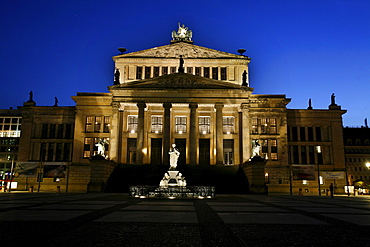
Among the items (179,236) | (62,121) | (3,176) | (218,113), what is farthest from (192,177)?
(3,176)

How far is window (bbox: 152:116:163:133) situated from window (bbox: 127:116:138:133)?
299 cm

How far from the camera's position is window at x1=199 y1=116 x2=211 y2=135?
57.9 meters

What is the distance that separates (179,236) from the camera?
8.88m

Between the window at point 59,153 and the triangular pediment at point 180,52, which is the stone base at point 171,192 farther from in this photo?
the window at point 59,153

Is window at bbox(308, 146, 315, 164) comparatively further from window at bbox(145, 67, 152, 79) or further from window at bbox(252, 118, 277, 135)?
window at bbox(145, 67, 152, 79)

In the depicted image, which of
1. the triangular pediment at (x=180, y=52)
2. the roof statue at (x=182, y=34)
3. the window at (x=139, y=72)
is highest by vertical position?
the roof statue at (x=182, y=34)

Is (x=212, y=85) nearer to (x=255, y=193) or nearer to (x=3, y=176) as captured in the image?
(x=255, y=193)

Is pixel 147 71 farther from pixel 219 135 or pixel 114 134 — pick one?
pixel 219 135

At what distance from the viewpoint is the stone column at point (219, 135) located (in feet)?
164

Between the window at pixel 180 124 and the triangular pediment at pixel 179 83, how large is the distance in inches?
301

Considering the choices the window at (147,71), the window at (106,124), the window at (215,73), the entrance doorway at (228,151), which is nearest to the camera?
the entrance doorway at (228,151)

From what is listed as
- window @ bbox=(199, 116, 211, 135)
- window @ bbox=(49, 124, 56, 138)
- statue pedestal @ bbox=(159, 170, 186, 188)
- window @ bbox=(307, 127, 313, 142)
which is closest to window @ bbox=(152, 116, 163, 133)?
window @ bbox=(199, 116, 211, 135)

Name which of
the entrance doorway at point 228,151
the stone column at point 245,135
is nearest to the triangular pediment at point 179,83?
the stone column at point 245,135

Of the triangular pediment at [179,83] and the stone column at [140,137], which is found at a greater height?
the triangular pediment at [179,83]
